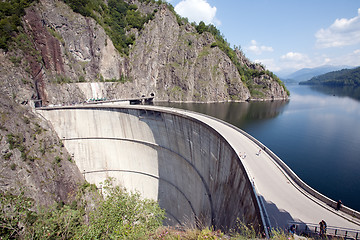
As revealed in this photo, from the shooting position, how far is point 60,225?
5152 millimetres

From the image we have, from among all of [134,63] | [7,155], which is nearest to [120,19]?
[134,63]

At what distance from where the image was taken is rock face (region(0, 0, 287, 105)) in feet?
108

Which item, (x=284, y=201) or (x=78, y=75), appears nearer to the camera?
(x=284, y=201)

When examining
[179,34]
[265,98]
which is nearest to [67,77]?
[179,34]

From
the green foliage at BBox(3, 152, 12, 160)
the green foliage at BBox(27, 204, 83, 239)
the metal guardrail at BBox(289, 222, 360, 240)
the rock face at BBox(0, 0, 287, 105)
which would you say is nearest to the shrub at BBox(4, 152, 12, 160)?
the green foliage at BBox(3, 152, 12, 160)

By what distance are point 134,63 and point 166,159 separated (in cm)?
4564

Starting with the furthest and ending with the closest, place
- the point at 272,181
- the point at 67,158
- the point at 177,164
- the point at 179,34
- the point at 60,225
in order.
→ 1. the point at 179,34
2. the point at 67,158
3. the point at 177,164
4. the point at 272,181
5. the point at 60,225

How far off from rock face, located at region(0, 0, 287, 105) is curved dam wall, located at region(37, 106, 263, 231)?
10.8 meters

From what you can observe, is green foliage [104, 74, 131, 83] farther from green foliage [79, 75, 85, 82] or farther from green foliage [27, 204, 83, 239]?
green foliage [27, 204, 83, 239]

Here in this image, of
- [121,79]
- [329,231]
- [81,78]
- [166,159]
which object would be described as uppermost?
[121,79]

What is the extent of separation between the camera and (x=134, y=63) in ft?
195

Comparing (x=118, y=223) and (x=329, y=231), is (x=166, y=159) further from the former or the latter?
(x=329, y=231)

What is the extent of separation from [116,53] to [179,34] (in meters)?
27.7

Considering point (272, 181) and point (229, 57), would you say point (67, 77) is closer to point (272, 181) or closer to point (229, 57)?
point (272, 181)
